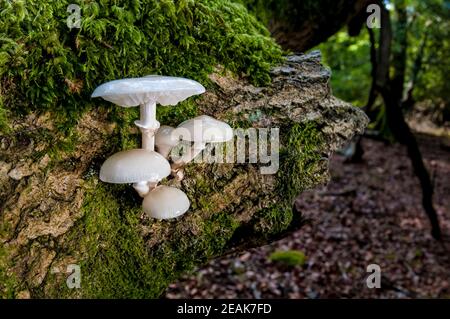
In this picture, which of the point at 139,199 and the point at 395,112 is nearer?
the point at 139,199

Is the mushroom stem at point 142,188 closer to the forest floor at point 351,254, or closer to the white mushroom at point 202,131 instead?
the white mushroom at point 202,131

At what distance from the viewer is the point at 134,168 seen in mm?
1607

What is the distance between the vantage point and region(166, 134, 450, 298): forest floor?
6.27m

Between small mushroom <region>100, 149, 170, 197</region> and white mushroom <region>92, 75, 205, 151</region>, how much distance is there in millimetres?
132

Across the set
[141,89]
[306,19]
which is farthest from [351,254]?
[141,89]

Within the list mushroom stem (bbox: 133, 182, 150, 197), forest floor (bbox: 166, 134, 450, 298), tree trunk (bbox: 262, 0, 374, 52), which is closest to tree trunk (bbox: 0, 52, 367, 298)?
mushroom stem (bbox: 133, 182, 150, 197)

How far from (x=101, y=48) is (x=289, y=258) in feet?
19.7

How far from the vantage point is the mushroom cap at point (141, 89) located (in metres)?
1.45

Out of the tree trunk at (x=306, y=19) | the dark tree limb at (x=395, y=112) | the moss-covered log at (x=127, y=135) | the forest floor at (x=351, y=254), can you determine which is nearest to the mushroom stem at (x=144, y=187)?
the moss-covered log at (x=127, y=135)

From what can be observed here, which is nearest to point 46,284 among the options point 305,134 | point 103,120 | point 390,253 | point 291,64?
point 103,120

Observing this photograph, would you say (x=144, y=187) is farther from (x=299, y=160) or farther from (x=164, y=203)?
(x=299, y=160)

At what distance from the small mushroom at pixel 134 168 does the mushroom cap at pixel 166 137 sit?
0.42 feet

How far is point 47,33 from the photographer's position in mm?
1741

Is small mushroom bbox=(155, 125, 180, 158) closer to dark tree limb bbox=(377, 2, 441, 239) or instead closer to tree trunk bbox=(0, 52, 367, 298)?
tree trunk bbox=(0, 52, 367, 298)
